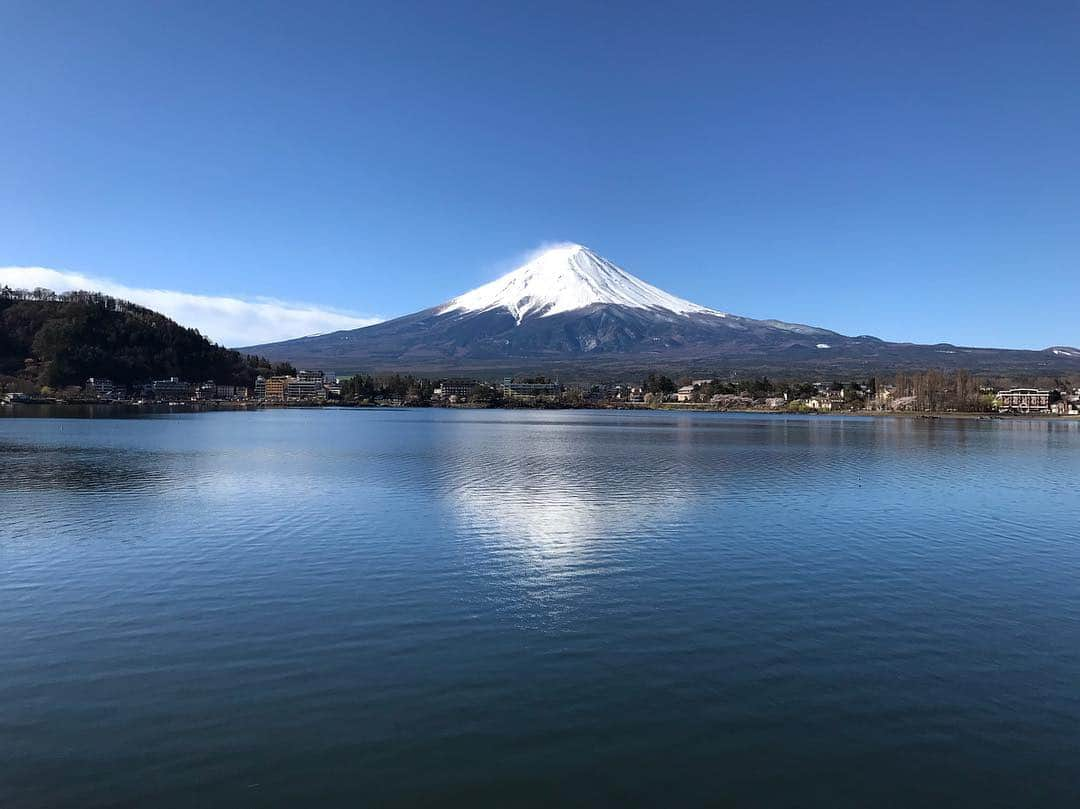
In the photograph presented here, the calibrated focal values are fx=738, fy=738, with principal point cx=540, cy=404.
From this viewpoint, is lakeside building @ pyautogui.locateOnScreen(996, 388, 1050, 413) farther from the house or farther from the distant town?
the house

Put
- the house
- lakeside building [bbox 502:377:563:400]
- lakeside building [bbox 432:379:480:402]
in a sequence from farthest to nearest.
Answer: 1. lakeside building [bbox 502:377:563:400]
2. lakeside building [bbox 432:379:480:402]
3. the house

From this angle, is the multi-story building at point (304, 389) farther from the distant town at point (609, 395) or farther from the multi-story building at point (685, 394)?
the multi-story building at point (685, 394)

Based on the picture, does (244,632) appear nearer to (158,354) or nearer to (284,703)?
(284,703)

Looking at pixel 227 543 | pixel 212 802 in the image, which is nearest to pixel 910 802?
pixel 212 802

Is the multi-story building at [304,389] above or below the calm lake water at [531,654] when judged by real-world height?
above

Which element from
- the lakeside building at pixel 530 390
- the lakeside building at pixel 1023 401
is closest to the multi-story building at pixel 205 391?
the lakeside building at pixel 530 390

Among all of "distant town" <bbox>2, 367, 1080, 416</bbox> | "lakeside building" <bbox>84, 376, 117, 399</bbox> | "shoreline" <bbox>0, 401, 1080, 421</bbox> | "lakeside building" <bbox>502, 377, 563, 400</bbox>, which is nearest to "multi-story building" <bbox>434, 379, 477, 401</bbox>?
"distant town" <bbox>2, 367, 1080, 416</bbox>
